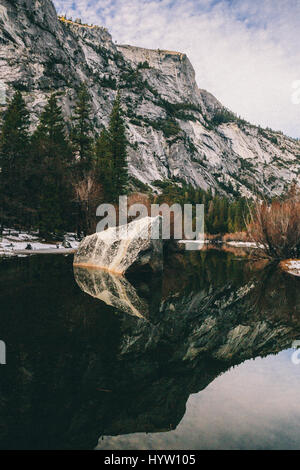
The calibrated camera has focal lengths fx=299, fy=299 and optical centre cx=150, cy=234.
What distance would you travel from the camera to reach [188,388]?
3785 mm

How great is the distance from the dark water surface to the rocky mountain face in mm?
41268

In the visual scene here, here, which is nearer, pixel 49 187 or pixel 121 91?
pixel 49 187

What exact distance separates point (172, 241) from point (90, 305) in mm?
25804

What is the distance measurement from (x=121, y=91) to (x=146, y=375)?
514ft

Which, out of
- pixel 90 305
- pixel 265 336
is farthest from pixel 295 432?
pixel 90 305

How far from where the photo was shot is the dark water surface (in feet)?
9.41

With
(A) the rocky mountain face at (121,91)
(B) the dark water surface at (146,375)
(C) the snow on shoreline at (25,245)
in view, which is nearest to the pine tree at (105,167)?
(C) the snow on shoreline at (25,245)

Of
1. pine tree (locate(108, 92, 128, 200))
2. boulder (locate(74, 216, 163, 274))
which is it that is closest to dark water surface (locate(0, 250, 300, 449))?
boulder (locate(74, 216, 163, 274))

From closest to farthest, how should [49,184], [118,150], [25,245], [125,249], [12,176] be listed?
[125,249], [25,245], [12,176], [49,184], [118,150]

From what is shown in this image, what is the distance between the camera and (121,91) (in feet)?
470

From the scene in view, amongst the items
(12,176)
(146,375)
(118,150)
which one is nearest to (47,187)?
(12,176)

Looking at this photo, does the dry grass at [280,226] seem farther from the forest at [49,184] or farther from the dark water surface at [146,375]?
the dark water surface at [146,375]

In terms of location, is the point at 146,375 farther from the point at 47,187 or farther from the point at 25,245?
the point at 47,187
